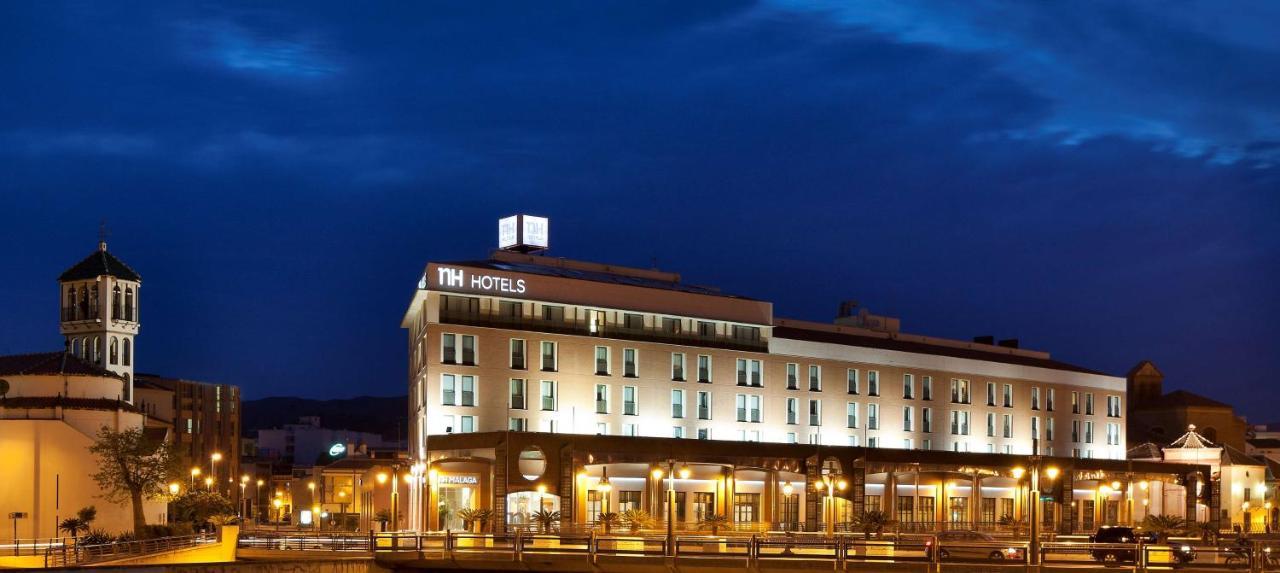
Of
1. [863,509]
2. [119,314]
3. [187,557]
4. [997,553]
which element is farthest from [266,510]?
[997,553]

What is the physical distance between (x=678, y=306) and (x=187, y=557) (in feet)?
162

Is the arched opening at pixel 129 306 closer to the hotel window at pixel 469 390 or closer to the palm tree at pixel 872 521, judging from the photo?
the hotel window at pixel 469 390

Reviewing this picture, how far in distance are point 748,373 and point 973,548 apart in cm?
6059

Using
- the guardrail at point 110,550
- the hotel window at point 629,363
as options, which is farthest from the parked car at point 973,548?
the hotel window at point 629,363

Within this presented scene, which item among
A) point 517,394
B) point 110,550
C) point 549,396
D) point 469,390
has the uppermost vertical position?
point 469,390

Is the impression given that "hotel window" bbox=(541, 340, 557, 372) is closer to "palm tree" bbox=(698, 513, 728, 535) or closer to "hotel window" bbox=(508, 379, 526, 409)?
"hotel window" bbox=(508, 379, 526, 409)

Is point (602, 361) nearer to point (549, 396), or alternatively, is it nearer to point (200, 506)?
point (549, 396)

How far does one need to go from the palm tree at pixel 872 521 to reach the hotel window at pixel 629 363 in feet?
62.9

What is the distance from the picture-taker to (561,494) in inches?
3356

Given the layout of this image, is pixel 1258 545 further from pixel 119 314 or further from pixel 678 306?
pixel 119 314

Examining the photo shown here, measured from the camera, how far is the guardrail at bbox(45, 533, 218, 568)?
6297cm

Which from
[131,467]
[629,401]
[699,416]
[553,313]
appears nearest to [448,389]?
[553,313]

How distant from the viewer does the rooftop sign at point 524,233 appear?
116812 millimetres

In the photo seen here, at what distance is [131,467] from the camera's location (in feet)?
308
